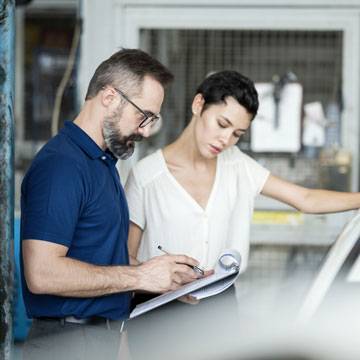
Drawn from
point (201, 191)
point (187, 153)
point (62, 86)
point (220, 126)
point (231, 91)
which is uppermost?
point (62, 86)

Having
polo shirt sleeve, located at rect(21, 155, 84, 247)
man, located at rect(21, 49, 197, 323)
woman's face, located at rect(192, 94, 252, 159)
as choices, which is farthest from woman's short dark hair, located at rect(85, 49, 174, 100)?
woman's face, located at rect(192, 94, 252, 159)

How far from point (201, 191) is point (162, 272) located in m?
0.83

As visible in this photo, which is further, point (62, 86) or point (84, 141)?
point (62, 86)

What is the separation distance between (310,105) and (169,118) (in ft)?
2.99

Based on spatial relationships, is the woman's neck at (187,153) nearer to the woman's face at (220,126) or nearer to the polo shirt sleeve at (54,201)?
the woman's face at (220,126)

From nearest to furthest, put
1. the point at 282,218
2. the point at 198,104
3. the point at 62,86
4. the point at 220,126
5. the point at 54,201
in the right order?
the point at 54,201, the point at 220,126, the point at 198,104, the point at 282,218, the point at 62,86

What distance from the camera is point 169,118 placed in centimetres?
580

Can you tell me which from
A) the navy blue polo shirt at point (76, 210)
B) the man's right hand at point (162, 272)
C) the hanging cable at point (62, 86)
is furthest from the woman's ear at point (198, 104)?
the hanging cable at point (62, 86)

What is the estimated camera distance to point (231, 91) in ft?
12.4

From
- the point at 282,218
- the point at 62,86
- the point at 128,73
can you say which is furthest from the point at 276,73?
the point at 128,73

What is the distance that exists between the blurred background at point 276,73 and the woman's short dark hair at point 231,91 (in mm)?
1858

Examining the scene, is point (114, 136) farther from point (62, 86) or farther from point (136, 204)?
point (62, 86)

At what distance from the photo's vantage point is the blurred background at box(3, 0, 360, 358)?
564 centimetres

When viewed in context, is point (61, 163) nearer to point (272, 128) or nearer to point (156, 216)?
point (156, 216)
